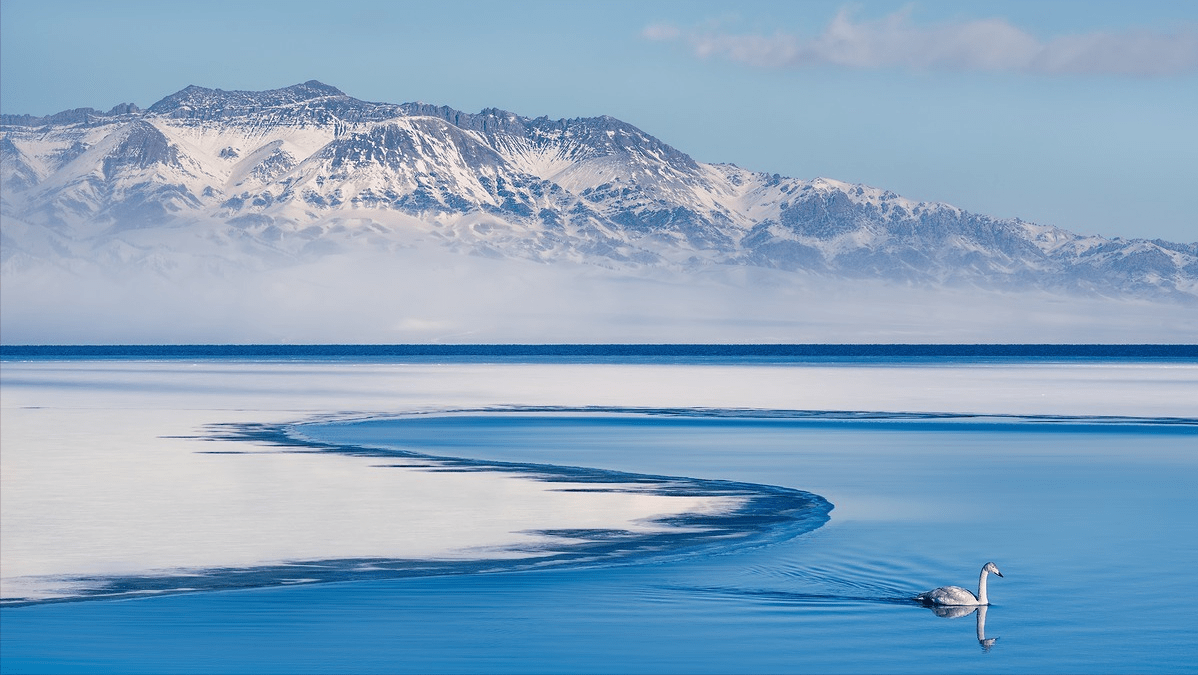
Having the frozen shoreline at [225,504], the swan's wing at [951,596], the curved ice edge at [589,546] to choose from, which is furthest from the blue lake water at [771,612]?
the frozen shoreline at [225,504]

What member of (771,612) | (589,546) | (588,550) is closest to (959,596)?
(771,612)

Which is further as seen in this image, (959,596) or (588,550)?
(588,550)

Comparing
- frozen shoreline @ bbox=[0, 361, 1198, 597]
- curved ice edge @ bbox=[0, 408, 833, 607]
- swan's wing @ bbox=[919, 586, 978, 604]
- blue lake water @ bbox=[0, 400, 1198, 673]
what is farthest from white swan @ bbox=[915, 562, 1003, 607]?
frozen shoreline @ bbox=[0, 361, 1198, 597]

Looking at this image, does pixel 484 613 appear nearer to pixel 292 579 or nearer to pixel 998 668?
pixel 292 579

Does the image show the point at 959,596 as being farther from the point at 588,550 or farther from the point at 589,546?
the point at 589,546

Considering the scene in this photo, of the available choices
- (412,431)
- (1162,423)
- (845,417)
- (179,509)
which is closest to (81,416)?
(412,431)

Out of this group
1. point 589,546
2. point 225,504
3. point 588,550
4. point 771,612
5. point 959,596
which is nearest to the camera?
point 771,612
